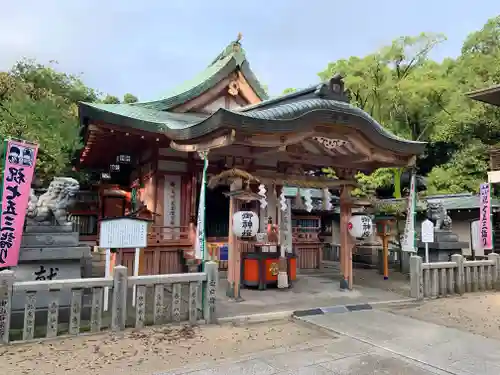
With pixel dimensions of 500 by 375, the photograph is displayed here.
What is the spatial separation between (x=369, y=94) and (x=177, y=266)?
24.5m

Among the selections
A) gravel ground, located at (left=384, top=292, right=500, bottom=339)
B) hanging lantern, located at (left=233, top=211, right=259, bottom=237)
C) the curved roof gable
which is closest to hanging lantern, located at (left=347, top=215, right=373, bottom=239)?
the curved roof gable

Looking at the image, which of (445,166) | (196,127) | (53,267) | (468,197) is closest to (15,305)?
(53,267)

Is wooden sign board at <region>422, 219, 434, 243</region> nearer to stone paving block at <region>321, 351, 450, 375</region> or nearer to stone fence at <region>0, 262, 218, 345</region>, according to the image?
stone paving block at <region>321, 351, 450, 375</region>

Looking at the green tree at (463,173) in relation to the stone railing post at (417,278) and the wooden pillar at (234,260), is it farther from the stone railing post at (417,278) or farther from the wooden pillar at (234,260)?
the wooden pillar at (234,260)

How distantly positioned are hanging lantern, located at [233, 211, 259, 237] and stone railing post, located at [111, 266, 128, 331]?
9.93 feet

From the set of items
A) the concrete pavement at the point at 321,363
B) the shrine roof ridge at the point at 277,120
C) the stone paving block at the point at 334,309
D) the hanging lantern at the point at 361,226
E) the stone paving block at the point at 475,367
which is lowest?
the stone paving block at the point at 475,367

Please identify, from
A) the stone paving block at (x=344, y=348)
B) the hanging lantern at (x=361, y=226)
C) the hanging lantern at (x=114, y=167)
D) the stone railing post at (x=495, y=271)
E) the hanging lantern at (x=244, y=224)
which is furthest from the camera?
the hanging lantern at (x=114, y=167)

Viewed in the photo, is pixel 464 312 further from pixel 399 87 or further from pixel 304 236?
pixel 399 87

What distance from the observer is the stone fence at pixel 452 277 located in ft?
32.5

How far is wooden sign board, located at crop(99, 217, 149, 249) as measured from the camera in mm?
7629

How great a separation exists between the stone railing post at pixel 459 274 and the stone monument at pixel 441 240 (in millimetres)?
2348

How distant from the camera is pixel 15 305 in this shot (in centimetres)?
675

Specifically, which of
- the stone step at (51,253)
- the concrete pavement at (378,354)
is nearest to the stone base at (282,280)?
the concrete pavement at (378,354)

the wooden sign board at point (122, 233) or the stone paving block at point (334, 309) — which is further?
the stone paving block at point (334, 309)
